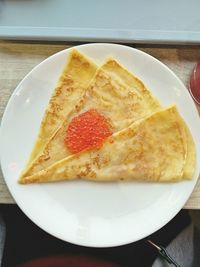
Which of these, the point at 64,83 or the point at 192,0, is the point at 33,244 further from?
the point at 192,0

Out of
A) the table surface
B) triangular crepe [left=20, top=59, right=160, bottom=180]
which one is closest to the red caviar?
triangular crepe [left=20, top=59, right=160, bottom=180]

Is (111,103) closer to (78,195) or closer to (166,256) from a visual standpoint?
(78,195)

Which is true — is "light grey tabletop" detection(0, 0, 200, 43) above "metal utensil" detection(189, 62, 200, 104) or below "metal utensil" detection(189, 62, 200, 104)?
above

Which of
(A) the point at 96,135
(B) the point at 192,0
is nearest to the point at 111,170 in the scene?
(A) the point at 96,135

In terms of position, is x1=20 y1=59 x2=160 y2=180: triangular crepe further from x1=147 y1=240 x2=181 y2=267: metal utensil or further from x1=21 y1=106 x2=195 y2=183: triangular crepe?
x1=147 y1=240 x2=181 y2=267: metal utensil

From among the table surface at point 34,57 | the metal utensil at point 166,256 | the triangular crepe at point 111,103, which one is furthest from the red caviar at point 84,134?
the metal utensil at point 166,256

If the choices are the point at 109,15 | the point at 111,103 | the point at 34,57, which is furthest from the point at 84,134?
the point at 109,15
